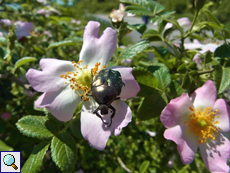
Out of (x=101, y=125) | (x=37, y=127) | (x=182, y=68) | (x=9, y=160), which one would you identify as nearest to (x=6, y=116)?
(x=9, y=160)

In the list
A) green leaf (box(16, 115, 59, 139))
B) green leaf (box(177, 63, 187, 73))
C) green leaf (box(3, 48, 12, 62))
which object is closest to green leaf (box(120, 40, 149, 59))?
green leaf (box(177, 63, 187, 73))

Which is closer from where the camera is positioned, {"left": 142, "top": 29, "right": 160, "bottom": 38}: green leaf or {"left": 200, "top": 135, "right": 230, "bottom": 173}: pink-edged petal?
{"left": 200, "top": 135, "right": 230, "bottom": 173}: pink-edged petal

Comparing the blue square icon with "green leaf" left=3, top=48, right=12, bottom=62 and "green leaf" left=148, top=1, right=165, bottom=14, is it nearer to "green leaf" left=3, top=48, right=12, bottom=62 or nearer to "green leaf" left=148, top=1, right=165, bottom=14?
"green leaf" left=3, top=48, right=12, bottom=62

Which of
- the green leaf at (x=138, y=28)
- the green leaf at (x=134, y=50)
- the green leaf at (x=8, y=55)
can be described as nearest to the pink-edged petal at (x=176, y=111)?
the green leaf at (x=134, y=50)

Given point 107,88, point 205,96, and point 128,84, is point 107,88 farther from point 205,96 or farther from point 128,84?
point 205,96

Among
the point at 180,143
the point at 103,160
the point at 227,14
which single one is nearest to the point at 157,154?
the point at 103,160

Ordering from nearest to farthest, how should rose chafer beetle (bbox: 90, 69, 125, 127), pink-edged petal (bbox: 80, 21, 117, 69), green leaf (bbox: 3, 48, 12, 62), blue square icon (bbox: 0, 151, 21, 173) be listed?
rose chafer beetle (bbox: 90, 69, 125, 127)
pink-edged petal (bbox: 80, 21, 117, 69)
blue square icon (bbox: 0, 151, 21, 173)
green leaf (bbox: 3, 48, 12, 62)

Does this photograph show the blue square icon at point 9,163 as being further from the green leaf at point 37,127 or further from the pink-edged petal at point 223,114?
the pink-edged petal at point 223,114
